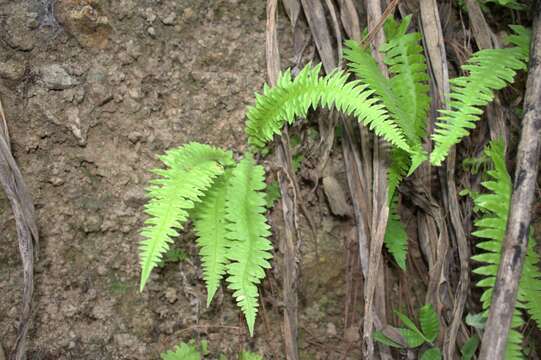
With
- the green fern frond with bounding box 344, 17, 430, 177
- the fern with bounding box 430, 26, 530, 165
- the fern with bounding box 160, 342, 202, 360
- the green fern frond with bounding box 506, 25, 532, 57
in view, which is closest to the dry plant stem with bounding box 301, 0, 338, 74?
the green fern frond with bounding box 344, 17, 430, 177

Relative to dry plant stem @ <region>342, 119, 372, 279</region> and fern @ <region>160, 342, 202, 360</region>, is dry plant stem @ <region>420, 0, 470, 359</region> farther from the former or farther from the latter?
fern @ <region>160, 342, 202, 360</region>

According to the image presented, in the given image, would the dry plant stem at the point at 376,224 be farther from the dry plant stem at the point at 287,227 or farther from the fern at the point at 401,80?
the dry plant stem at the point at 287,227

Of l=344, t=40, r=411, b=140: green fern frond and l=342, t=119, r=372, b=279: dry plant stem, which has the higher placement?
l=344, t=40, r=411, b=140: green fern frond

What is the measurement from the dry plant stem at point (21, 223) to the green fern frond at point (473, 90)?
164cm

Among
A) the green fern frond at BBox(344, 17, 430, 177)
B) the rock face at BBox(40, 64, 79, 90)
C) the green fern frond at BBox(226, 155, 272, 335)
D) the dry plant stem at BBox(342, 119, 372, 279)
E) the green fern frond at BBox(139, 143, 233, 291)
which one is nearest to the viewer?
the green fern frond at BBox(139, 143, 233, 291)

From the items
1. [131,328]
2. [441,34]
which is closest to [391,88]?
[441,34]

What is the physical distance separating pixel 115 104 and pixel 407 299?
1.65 meters

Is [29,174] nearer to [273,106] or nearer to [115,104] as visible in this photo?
[115,104]

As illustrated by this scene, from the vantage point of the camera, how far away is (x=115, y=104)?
7.47ft

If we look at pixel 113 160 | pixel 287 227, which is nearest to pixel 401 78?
pixel 287 227

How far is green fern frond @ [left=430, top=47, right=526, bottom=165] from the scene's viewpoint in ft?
6.16

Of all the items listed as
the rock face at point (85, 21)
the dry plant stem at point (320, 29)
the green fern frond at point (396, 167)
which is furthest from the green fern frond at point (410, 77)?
the rock face at point (85, 21)

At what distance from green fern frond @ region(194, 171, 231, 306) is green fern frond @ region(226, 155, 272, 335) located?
1.3 inches

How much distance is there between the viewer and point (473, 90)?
197 cm
